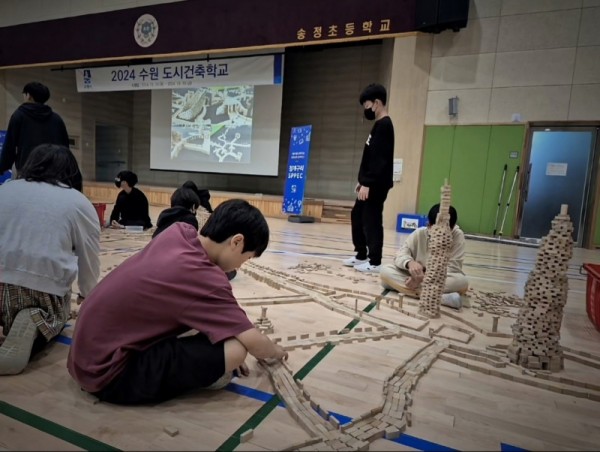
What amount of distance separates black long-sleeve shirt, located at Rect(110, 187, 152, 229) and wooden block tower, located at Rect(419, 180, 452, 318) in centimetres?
345

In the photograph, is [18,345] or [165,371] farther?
[18,345]

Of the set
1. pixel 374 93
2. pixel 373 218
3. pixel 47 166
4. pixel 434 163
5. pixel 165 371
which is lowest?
pixel 165 371

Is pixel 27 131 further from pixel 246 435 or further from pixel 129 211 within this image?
pixel 246 435

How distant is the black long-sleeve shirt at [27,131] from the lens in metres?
2.79

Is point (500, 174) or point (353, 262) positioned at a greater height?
point (500, 174)

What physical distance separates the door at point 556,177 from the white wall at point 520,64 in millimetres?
321

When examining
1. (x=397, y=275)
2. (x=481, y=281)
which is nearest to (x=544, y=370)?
(x=397, y=275)

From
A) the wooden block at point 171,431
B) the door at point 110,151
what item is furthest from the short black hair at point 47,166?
the door at point 110,151

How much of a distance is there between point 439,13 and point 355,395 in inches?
224

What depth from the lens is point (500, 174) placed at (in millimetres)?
6172

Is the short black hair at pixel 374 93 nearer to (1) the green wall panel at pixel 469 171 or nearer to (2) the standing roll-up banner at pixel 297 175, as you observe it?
(1) the green wall panel at pixel 469 171

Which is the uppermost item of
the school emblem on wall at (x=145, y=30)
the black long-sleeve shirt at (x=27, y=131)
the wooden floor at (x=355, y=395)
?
the school emblem on wall at (x=145, y=30)

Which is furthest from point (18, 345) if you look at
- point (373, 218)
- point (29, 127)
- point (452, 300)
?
point (373, 218)

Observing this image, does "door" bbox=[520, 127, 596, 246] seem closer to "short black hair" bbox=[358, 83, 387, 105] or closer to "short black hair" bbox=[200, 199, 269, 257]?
"short black hair" bbox=[358, 83, 387, 105]
